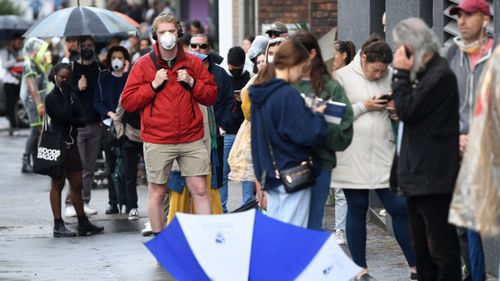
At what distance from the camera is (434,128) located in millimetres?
7551

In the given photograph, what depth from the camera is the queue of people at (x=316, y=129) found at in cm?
764

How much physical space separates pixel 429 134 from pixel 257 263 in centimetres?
125

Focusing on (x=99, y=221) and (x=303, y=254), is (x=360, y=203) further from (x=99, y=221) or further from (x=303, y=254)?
(x=99, y=221)

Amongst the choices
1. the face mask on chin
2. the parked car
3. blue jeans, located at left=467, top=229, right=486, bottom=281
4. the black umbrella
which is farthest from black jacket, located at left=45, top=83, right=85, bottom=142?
the black umbrella

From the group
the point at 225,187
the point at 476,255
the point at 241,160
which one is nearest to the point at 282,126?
the point at 476,255

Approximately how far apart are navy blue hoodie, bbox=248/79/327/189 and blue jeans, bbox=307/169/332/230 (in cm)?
27

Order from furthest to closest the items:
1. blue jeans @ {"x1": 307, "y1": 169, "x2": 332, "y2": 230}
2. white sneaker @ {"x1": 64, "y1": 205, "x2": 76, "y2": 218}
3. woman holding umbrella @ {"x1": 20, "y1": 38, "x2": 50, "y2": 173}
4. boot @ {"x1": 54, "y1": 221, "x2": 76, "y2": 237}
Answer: woman holding umbrella @ {"x1": 20, "y1": 38, "x2": 50, "y2": 173} → white sneaker @ {"x1": 64, "y1": 205, "x2": 76, "y2": 218} → boot @ {"x1": 54, "y1": 221, "x2": 76, "y2": 237} → blue jeans @ {"x1": 307, "y1": 169, "x2": 332, "y2": 230}

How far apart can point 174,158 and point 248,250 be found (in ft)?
9.38

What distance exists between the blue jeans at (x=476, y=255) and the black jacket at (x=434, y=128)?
2.70ft

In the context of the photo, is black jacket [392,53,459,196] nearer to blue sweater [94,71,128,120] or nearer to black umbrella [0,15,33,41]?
blue sweater [94,71,128,120]

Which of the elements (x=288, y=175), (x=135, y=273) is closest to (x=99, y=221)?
(x=135, y=273)

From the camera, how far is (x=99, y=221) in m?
13.9

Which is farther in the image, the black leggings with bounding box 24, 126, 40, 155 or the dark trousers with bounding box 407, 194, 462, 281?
the black leggings with bounding box 24, 126, 40, 155

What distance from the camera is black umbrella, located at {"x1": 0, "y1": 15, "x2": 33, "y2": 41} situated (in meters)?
31.0
